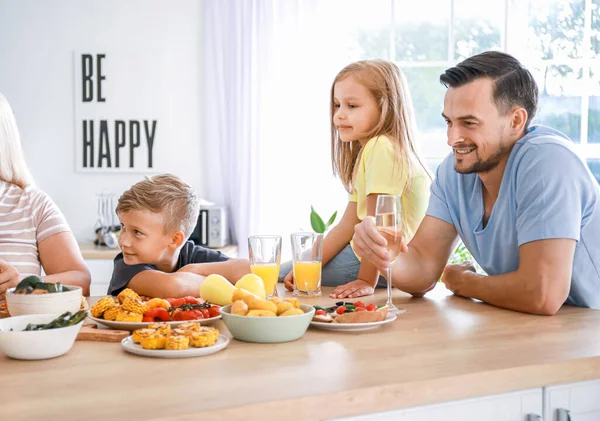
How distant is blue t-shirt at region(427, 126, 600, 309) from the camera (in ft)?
5.53

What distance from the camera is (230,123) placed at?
15.1 ft

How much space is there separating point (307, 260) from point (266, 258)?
126 millimetres

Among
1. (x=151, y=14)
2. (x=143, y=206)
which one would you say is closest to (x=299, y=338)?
(x=143, y=206)

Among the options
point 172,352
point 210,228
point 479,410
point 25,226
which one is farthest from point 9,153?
point 210,228

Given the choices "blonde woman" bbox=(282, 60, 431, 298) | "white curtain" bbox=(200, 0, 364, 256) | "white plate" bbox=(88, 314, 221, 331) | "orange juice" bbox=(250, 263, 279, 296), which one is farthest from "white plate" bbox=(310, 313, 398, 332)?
"white curtain" bbox=(200, 0, 364, 256)

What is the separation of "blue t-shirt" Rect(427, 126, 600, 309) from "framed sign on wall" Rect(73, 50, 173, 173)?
3.01 metres

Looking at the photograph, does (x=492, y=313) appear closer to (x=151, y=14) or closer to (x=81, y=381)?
(x=81, y=381)

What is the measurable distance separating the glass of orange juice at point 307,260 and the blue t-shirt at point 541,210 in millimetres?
411

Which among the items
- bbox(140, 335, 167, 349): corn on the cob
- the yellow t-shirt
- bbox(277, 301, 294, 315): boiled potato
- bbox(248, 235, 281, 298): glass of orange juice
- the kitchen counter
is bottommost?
the kitchen counter

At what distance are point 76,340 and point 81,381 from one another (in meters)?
0.27

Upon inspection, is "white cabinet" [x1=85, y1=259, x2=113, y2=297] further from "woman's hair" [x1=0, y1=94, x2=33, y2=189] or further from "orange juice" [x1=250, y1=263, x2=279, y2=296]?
"orange juice" [x1=250, y1=263, x2=279, y2=296]

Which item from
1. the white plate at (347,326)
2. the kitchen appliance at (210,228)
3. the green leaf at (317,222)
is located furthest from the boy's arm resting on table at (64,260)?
the green leaf at (317,222)

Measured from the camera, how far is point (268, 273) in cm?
176

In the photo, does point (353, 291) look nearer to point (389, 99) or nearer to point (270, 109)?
point (389, 99)
